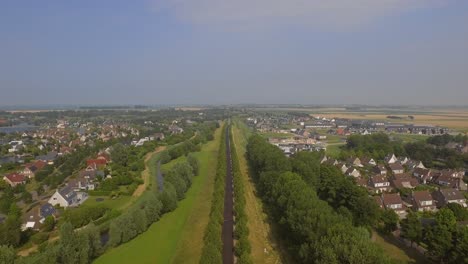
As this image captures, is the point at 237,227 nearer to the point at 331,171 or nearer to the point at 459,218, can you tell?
the point at 331,171

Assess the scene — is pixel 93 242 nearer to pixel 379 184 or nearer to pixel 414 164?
pixel 379 184

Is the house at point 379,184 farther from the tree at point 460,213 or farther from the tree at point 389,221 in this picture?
the tree at point 389,221

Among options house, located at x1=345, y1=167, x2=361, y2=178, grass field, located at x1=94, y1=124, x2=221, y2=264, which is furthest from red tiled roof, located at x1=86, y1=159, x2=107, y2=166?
house, located at x1=345, y1=167, x2=361, y2=178

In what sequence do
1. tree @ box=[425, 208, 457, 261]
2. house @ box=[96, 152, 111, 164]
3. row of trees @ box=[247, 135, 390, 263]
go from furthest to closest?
house @ box=[96, 152, 111, 164]
tree @ box=[425, 208, 457, 261]
row of trees @ box=[247, 135, 390, 263]

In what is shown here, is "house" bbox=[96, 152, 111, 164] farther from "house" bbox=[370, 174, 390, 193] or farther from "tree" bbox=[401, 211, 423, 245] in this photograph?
"tree" bbox=[401, 211, 423, 245]

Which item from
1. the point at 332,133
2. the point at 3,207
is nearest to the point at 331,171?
the point at 3,207

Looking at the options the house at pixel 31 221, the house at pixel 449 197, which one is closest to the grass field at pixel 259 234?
the house at pixel 449 197
